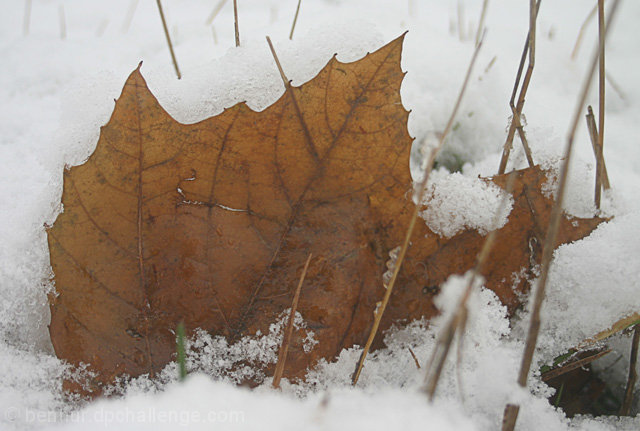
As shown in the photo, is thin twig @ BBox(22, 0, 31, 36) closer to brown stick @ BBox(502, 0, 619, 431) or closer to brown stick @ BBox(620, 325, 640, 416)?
brown stick @ BBox(502, 0, 619, 431)

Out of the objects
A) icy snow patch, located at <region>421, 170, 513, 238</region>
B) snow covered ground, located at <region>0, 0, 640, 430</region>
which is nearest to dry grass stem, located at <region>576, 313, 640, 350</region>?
snow covered ground, located at <region>0, 0, 640, 430</region>

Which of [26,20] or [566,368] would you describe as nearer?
[566,368]

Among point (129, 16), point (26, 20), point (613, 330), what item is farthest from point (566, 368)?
point (26, 20)

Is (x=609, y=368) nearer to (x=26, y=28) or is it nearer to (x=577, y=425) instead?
(x=577, y=425)

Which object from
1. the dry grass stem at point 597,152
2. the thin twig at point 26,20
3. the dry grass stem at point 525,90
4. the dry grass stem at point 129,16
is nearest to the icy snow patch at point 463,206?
the dry grass stem at point 525,90

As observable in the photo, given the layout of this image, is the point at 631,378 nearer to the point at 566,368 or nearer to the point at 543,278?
the point at 566,368

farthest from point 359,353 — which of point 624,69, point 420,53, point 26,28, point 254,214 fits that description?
point 26,28
